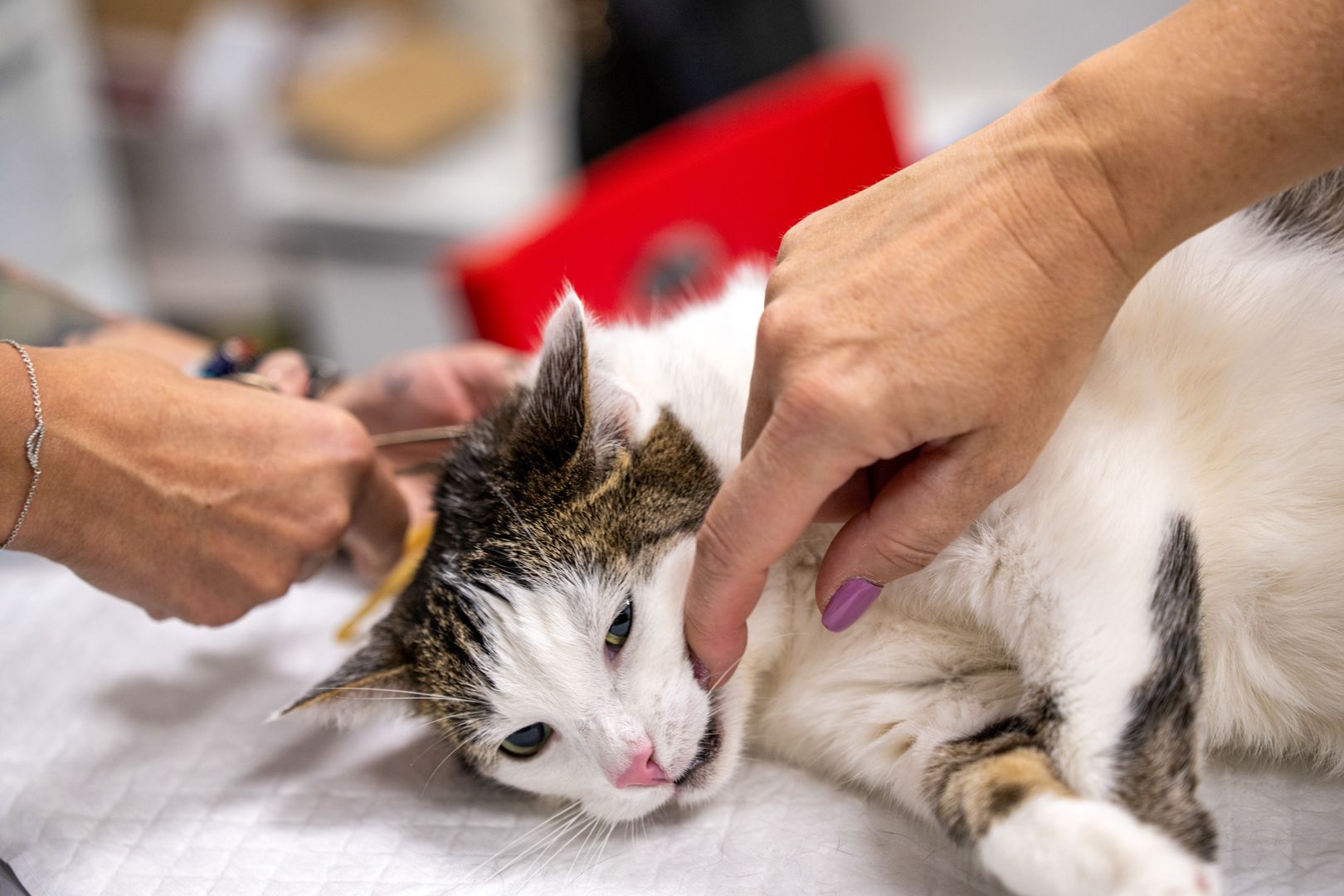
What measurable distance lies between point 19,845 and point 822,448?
0.92m

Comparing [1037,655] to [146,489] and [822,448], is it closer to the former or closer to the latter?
[822,448]

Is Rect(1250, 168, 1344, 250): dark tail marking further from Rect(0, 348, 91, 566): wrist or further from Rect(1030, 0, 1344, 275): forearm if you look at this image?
Rect(0, 348, 91, 566): wrist

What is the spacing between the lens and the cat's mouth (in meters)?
0.96

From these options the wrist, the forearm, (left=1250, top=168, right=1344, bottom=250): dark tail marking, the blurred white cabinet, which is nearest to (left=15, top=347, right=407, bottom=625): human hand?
the wrist

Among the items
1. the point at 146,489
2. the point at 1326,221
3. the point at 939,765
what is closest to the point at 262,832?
the point at 146,489

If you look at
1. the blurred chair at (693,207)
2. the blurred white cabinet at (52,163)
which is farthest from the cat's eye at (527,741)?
the blurred white cabinet at (52,163)

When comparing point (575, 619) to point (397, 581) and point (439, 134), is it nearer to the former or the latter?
point (397, 581)

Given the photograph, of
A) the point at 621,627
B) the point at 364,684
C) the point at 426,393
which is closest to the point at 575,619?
the point at 621,627

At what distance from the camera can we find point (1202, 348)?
36.9 inches

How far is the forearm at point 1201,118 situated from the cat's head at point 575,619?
0.47m

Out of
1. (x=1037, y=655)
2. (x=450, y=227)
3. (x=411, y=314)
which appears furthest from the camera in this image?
(x=411, y=314)

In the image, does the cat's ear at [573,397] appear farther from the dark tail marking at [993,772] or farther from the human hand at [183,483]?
the dark tail marking at [993,772]

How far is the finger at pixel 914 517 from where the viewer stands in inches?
29.8

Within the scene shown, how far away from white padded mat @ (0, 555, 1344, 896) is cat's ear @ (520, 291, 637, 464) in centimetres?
39
